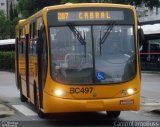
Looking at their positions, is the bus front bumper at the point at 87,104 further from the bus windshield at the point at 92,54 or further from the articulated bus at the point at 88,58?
the bus windshield at the point at 92,54

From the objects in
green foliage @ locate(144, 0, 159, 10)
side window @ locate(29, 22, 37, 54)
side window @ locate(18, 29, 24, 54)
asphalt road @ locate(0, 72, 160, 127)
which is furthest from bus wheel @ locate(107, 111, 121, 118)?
green foliage @ locate(144, 0, 159, 10)

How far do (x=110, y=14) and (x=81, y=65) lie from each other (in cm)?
145

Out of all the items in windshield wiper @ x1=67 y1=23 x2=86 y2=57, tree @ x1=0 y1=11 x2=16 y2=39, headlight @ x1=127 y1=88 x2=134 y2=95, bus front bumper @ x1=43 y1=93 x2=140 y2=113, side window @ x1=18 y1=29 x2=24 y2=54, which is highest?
windshield wiper @ x1=67 y1=23 x2=86 y2=57

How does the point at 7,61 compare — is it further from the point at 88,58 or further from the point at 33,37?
the point at 88,58

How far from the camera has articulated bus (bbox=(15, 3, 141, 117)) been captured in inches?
495

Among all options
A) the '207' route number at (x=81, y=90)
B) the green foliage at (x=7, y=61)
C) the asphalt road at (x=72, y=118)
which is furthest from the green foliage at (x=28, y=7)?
the '207' route number at (x=81, y=90)

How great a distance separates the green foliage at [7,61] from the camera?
4875cm

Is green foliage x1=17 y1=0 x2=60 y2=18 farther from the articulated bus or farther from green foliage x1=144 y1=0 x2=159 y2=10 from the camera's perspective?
the articulated bus

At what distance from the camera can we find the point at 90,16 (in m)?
13.2

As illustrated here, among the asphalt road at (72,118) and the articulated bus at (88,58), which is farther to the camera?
the asphalt road at (72,118)

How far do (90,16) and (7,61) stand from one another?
37157 mm

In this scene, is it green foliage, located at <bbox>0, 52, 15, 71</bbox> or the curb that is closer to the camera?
the curb

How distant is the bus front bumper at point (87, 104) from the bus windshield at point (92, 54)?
0.42 metres

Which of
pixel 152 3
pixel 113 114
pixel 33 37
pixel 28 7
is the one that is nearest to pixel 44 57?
pixel 33 37
